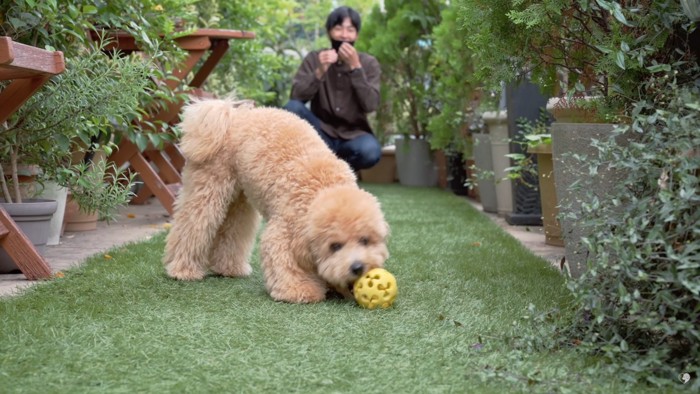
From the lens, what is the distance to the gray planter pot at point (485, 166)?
21.4 feet

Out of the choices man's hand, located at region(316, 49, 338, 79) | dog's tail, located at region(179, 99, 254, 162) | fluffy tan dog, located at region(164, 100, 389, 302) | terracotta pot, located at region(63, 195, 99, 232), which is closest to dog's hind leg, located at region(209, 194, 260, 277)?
fluffy tan dog, located at region(164, 100, 389, 302)

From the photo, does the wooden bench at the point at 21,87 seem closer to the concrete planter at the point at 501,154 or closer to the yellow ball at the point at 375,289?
the yellow ball at the point at 375,289

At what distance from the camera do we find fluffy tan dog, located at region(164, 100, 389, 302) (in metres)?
2.99

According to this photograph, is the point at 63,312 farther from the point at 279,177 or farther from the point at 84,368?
the point at 279,177

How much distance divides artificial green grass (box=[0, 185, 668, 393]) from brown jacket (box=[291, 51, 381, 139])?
3196mm

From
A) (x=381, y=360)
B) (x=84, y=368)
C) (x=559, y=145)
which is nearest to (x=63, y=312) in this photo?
(x=84, y=368)

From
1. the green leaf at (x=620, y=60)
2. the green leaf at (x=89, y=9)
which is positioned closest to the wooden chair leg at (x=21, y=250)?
the green leaf at (x=89, y=9)

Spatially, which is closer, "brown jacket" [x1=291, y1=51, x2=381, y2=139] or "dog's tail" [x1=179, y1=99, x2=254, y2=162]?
"dog's tail" [x1=179, y1=99, x2=254, y2=162]

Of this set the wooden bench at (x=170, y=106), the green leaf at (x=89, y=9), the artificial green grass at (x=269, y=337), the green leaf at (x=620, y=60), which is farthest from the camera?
the wooden bench at (x=170, y=106)

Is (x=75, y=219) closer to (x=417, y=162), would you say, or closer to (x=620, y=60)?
(x=620, y=60)

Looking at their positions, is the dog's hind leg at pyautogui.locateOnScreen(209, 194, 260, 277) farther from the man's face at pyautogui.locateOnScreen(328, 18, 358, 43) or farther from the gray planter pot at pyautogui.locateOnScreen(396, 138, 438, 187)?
the gray planter pot at pyautogui.locateOnScreen(396, 138, 438, 187)

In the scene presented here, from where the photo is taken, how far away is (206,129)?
3434 millimetres

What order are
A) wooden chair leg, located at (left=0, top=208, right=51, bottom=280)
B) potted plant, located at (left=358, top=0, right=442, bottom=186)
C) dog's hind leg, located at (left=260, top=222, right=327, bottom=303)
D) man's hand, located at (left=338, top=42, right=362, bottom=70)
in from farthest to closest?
1. potted plant, located at (left=358, top=0, right=442, bottom=186)
2. man's hand, located at (left=338, top=42, right=362, bottom=70)
3. wooden chair leg, located at (left=0, top=208, right=51, bottom=280)
4. dog's hind leg, located at (left=260, top=222, right=327, bottom=303)

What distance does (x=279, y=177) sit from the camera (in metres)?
3.20
